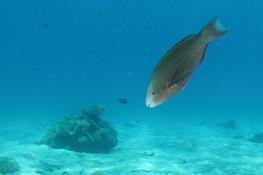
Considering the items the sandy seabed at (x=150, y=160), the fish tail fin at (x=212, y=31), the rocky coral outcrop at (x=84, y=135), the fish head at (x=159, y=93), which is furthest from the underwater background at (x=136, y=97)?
the rocky coral outcrop at (x=84, y=135)

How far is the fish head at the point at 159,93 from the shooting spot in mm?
1780

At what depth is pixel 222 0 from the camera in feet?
341

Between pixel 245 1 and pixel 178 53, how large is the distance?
121832mm

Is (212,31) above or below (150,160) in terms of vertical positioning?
below

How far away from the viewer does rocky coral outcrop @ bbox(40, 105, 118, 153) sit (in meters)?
15.0

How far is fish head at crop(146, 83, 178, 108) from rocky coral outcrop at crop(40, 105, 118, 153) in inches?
531

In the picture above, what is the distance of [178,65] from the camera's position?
1.81 meters

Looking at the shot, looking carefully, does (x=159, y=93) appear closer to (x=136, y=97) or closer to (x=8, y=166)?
(x=8, y=166)

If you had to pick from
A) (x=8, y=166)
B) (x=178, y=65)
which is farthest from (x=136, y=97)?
(x=178, y=65)

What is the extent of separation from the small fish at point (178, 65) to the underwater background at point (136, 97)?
254 mm

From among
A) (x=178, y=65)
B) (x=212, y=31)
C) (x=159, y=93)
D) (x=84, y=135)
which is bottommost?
(x=159, y=93)

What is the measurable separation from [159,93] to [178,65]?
0.18 metres

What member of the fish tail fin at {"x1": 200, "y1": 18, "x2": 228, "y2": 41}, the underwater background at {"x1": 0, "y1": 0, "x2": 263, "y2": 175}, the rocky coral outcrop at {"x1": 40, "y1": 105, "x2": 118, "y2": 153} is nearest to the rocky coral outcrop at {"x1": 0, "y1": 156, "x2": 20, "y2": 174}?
the underwater background at {"x1": 0, "y1": 0, "x2": 263, "y2": 175}

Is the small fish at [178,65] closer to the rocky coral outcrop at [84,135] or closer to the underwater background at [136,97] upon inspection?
the underwater background at [136,97]
